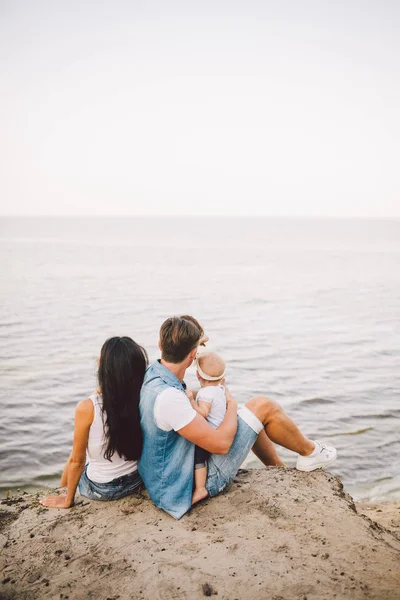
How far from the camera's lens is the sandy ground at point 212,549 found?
114 inches

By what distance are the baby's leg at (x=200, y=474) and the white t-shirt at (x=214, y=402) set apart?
0.26m

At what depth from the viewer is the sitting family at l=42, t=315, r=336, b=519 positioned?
3490mm

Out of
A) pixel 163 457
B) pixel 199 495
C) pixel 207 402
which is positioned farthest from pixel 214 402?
pixel 199 495

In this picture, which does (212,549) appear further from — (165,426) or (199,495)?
(165,426)

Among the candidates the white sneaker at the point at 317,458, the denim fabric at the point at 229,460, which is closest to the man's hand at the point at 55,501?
the denim fabric at the point at 229,460

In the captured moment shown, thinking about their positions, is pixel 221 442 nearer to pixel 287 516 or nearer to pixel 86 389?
pixel 287 516

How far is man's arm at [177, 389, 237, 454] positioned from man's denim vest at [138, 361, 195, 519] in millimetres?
200

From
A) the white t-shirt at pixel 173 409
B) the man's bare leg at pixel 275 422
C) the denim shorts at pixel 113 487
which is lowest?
the denim shorts at pixel 113 487

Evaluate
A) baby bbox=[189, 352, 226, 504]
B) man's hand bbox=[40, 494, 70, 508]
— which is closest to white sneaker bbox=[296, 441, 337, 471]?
baby bbox=[189, 352, 226, 504]

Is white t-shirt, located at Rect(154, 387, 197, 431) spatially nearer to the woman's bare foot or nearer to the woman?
the woman

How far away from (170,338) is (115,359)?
1.47ft

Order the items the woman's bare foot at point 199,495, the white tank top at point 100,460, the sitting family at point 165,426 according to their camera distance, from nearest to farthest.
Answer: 1. the sitting family at point 165,426
2. the white tank top at point 100,460
3. the woman's bare foot at point 199,495

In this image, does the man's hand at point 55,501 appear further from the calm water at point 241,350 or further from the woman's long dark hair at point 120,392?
the calm water at point 241,350

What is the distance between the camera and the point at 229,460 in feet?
12.6
